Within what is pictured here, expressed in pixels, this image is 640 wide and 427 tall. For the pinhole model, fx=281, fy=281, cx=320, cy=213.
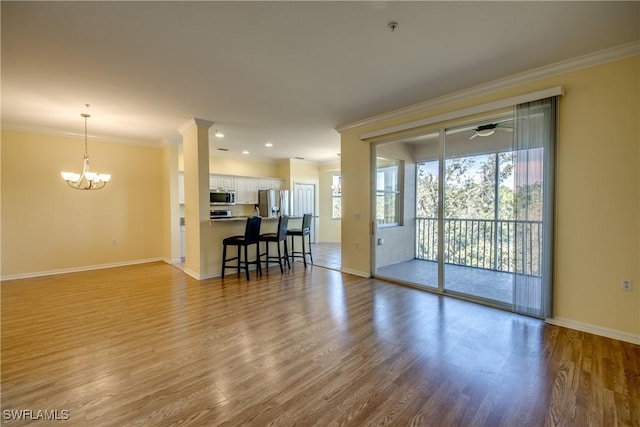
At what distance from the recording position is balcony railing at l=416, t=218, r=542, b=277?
2.93 m

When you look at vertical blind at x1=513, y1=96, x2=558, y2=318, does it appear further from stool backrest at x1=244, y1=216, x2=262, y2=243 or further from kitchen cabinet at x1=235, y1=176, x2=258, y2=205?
kitchen cabinet at x1=235, y1=176, x2=258, y2=205

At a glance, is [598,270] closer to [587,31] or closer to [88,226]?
[587,31]

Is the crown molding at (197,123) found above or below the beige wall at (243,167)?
above

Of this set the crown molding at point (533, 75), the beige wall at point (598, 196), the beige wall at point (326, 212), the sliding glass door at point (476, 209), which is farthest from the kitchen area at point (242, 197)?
the beige wall at point (598, 196)

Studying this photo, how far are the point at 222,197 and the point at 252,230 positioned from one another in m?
2.91

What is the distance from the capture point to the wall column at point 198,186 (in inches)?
180

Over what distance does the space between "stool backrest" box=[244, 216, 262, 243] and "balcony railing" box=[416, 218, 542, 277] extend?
9.49 ft

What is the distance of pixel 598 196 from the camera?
2.60m

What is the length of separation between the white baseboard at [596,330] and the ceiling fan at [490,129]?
91.2 inches

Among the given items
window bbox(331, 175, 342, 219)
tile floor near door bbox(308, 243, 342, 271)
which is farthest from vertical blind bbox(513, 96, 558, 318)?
window bbox(331, 175, 342, 219)

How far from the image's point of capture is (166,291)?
402cm

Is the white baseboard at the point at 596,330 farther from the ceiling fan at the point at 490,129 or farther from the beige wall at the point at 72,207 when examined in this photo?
the beige wall at the point at 72,207

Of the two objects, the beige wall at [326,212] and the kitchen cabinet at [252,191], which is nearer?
the kitchen cabinet at [252,191]

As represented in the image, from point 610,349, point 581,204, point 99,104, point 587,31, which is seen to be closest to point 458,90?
point 587,31
